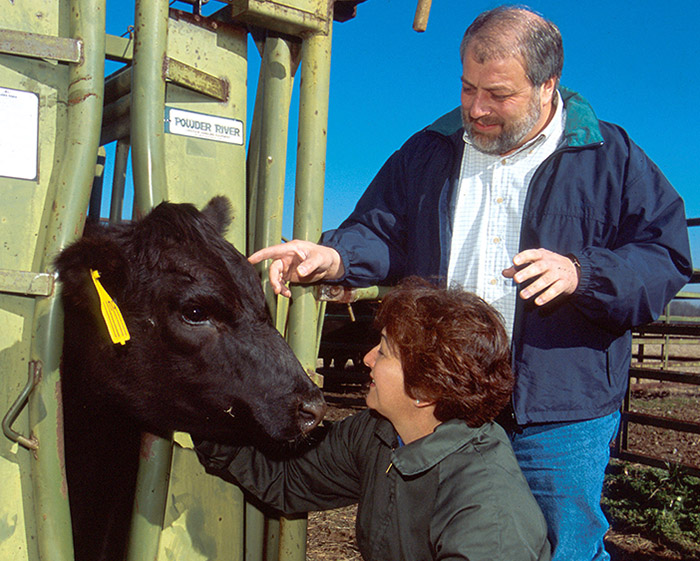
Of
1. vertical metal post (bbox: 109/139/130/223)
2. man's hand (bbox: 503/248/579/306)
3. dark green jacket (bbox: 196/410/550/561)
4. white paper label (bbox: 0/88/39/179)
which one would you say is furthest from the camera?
vertical metal post (bbox: 109/139/130/223)

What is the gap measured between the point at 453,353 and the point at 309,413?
493 millimetres

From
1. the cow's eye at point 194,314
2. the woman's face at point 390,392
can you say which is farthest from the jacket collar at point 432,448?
the cow's eye at point 194,314

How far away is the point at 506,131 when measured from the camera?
2389 millimetres

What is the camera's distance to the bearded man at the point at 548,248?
205 cm

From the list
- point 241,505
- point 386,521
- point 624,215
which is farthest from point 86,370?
point 624,215

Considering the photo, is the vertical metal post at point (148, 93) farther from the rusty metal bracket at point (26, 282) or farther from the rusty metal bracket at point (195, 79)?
the rusty metal bracket at point (26, 282)

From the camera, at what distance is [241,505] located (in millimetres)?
2494

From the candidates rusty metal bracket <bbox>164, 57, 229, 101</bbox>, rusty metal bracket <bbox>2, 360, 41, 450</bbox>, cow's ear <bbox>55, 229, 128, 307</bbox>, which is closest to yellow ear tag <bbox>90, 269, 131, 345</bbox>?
cow's ear <bbox>55, 229, 128, 307</bbox>

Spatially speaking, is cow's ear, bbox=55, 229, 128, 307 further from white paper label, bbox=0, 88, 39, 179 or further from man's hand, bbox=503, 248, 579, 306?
man's hand, bbox=503, 248, 579, 306

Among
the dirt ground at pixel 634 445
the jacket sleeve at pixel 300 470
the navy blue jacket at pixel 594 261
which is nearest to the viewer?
the navy blue jacket at pixel 594 261

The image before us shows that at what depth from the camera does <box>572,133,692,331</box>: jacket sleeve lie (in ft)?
6.47

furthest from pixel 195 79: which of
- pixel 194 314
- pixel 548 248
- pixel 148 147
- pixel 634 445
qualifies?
pixel 634 445

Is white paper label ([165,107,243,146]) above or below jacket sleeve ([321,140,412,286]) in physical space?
above

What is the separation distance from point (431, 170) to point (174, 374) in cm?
122
